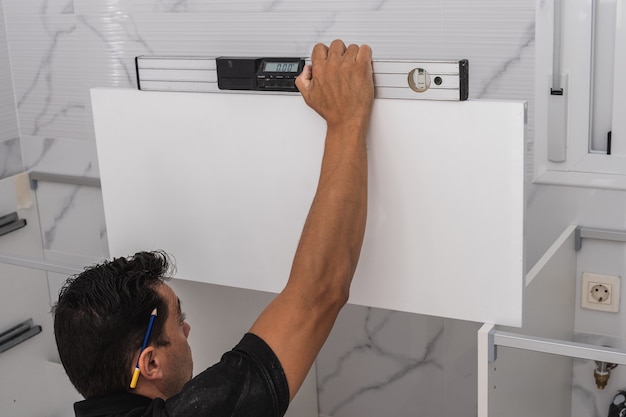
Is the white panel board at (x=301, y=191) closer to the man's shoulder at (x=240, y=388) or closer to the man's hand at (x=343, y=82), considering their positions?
the man's hand at (x=343, y=82)

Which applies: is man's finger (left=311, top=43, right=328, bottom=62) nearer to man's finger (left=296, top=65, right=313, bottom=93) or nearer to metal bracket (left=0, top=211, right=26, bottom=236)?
man's finger (left=296, top=65, right=313, bottom=93)

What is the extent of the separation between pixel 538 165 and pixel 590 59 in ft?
0.77

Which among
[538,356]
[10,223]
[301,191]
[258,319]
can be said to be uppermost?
[301,191]

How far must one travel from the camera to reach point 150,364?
1208mm

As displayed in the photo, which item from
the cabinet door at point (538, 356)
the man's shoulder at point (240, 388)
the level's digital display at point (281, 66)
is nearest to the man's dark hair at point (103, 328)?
the man's shoulder at point (240, 388)

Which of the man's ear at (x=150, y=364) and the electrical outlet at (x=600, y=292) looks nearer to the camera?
the man's ear at (x=150, y=364)

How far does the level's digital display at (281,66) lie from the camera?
4.31 ft

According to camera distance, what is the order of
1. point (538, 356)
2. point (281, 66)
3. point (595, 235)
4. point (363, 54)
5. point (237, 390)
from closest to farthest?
point (237, 390), point (363, 54), point (281, 66), point (538, 356), point (595, 235)

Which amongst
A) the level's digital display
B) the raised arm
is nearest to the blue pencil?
the raised arm

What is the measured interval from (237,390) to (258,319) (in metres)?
0.12

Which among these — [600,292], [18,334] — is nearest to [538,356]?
[600,292]

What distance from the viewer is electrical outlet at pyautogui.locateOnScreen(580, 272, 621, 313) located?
1774mm

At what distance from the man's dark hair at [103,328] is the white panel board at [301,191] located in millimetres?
282

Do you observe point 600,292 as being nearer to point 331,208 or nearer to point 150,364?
point 331,208
